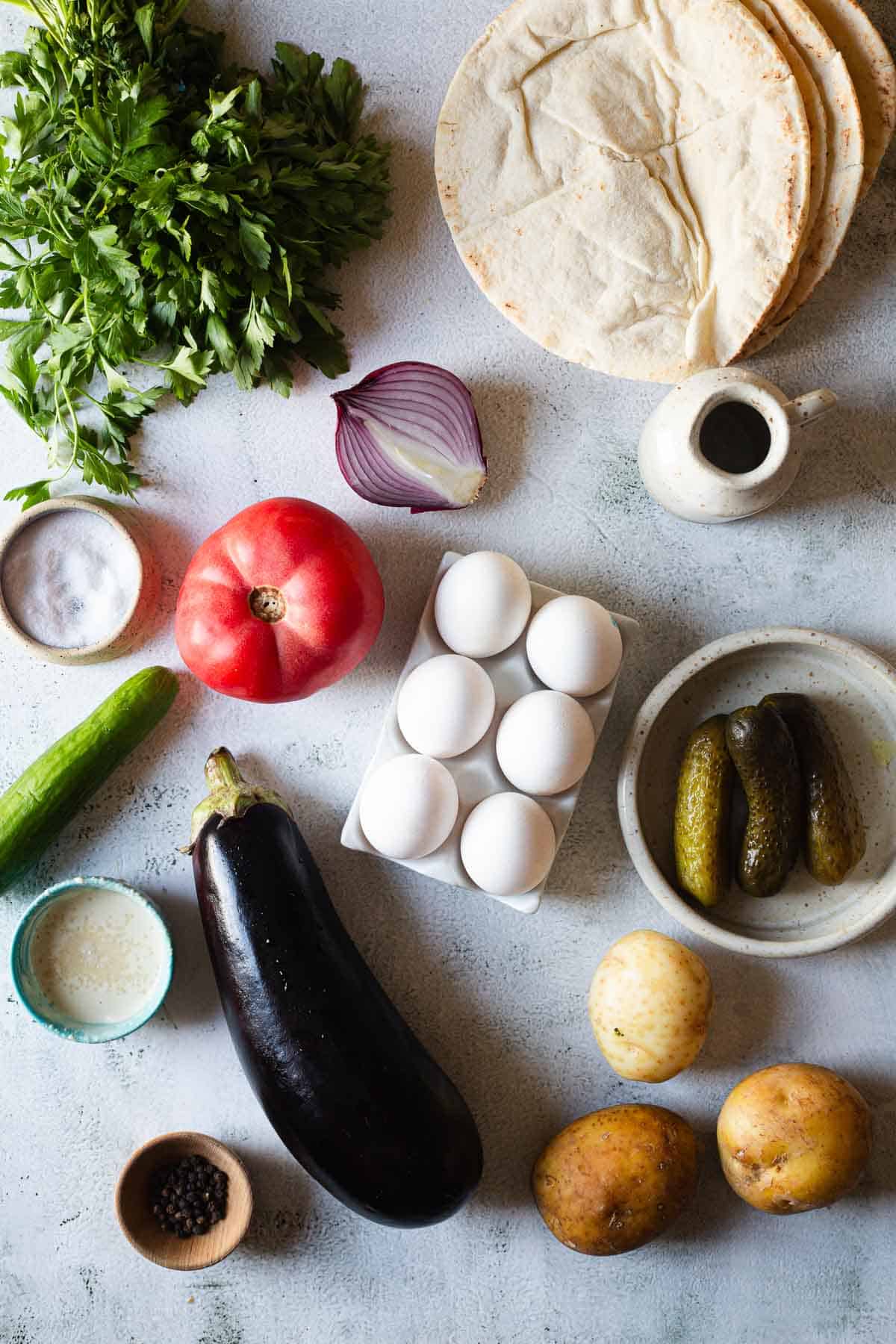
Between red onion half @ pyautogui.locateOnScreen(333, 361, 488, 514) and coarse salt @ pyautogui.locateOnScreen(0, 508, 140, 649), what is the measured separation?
1.19 feet

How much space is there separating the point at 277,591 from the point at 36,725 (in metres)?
0.51

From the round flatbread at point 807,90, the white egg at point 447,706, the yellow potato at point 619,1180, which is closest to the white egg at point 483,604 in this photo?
the white egg at point 447,706

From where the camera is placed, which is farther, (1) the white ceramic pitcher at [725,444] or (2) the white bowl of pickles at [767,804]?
(2) the white bowl of pickles at [767,804]

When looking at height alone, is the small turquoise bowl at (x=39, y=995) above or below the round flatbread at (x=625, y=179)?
below

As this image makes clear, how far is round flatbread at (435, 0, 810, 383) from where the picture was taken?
135 centimetres

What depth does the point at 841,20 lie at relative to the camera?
1346 mm

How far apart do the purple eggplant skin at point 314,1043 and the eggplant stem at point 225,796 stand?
10mm

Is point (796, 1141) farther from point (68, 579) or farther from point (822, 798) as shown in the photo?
point (68, 579)

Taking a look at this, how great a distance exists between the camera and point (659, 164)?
4.53 feet

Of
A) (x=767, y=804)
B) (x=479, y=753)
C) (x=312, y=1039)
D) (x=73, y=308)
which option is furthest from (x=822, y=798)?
(x=73, y=308)

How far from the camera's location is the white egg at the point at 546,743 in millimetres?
1293

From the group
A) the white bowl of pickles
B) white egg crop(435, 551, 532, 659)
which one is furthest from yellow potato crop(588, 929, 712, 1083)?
white egg crop(435, 551, 532, 659)

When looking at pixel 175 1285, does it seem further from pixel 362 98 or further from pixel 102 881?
pixel 362 98

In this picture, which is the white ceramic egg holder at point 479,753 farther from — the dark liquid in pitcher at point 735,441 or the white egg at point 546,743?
the dark liquid in pitcher at point 735,441
